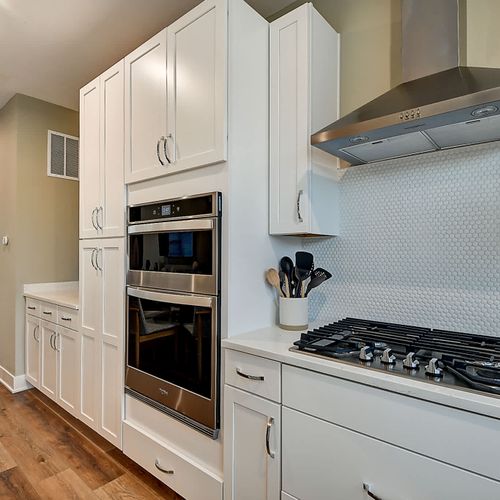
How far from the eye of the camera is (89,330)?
2.31m

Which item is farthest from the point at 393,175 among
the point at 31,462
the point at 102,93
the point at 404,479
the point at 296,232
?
the point at 31,462

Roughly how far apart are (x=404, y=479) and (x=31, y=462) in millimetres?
2176

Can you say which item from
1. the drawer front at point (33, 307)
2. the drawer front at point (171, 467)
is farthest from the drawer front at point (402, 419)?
the drawer front at point (33, 307)

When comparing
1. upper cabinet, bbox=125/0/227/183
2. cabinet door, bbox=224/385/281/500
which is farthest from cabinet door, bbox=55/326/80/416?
cabinet door, bbox=224/385/281/500

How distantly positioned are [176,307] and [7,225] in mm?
2606

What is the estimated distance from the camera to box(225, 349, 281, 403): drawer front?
134cm

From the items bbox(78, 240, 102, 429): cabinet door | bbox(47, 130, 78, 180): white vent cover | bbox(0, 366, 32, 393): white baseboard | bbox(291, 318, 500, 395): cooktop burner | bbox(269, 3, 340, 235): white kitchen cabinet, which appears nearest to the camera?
bbox(291, 318, 500, 395): cooktop burner

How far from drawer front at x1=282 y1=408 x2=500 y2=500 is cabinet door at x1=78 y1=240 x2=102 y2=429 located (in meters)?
1.47

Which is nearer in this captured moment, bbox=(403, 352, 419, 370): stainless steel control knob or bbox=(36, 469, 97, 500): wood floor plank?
bbox=(403, 352, 419, 370): stainless steel control knob

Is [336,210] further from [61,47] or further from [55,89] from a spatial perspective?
[55,89]

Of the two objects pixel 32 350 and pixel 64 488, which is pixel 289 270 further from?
pixel 32 350

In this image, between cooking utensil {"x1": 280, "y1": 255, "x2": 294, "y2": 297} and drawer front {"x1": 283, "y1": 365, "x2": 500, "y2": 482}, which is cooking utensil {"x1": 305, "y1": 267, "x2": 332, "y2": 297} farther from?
drawer front {"x1": 283, "y1": 365, "x2": 500, "y2": 482}

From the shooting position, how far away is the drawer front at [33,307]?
2.96m

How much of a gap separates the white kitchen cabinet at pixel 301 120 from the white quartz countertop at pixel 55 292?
1815 millimetres
